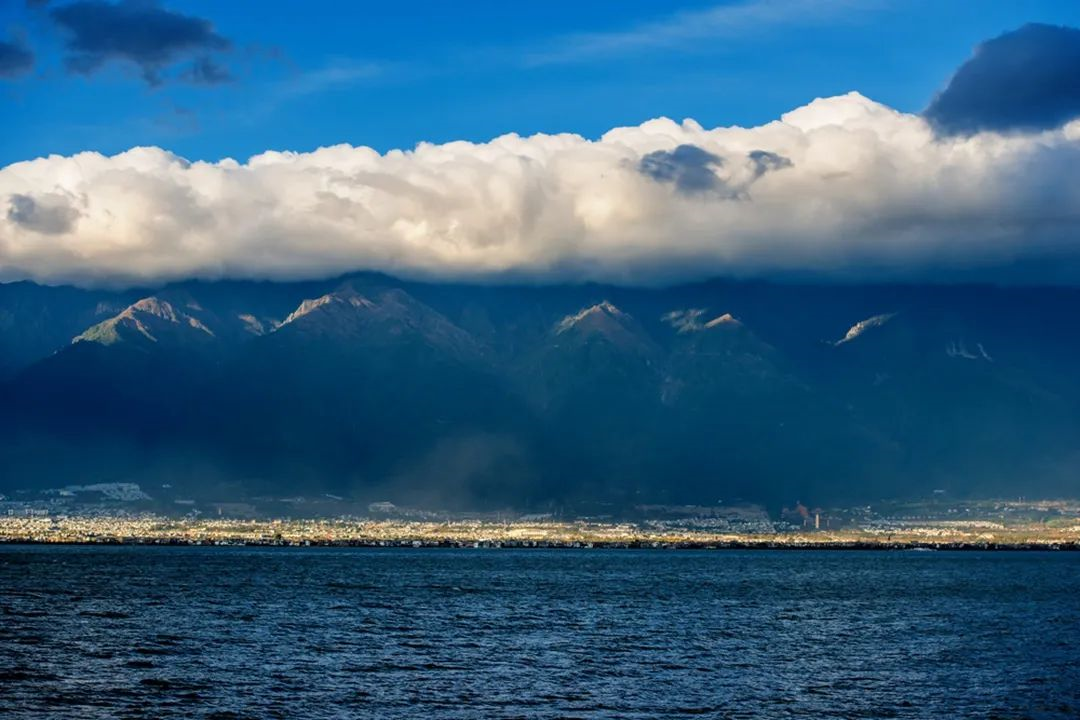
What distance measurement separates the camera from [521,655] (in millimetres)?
99875

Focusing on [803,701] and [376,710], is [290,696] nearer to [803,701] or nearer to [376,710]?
[376,710]

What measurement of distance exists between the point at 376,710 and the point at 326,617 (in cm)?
5584

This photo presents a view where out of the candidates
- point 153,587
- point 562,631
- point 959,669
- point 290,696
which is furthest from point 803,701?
point 153,587

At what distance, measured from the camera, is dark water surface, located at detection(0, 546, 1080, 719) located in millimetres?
77312

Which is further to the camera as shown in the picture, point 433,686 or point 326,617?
point 326,617

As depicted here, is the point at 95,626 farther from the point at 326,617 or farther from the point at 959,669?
the point at 959,669

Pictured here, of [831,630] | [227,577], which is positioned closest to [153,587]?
[227,577]

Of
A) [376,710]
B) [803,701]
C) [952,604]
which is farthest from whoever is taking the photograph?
[952,604]

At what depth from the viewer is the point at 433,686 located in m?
83.9

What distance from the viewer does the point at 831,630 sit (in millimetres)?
124000

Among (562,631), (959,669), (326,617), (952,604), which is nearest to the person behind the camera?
(959,669)

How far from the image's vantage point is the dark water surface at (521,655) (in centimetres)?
7731

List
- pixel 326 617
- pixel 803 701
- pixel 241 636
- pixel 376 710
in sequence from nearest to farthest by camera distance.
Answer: pixel 376 710 < pixel 803 701 < pixel 241 636 < pixel 326 617

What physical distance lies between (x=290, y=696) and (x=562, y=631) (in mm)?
43021
